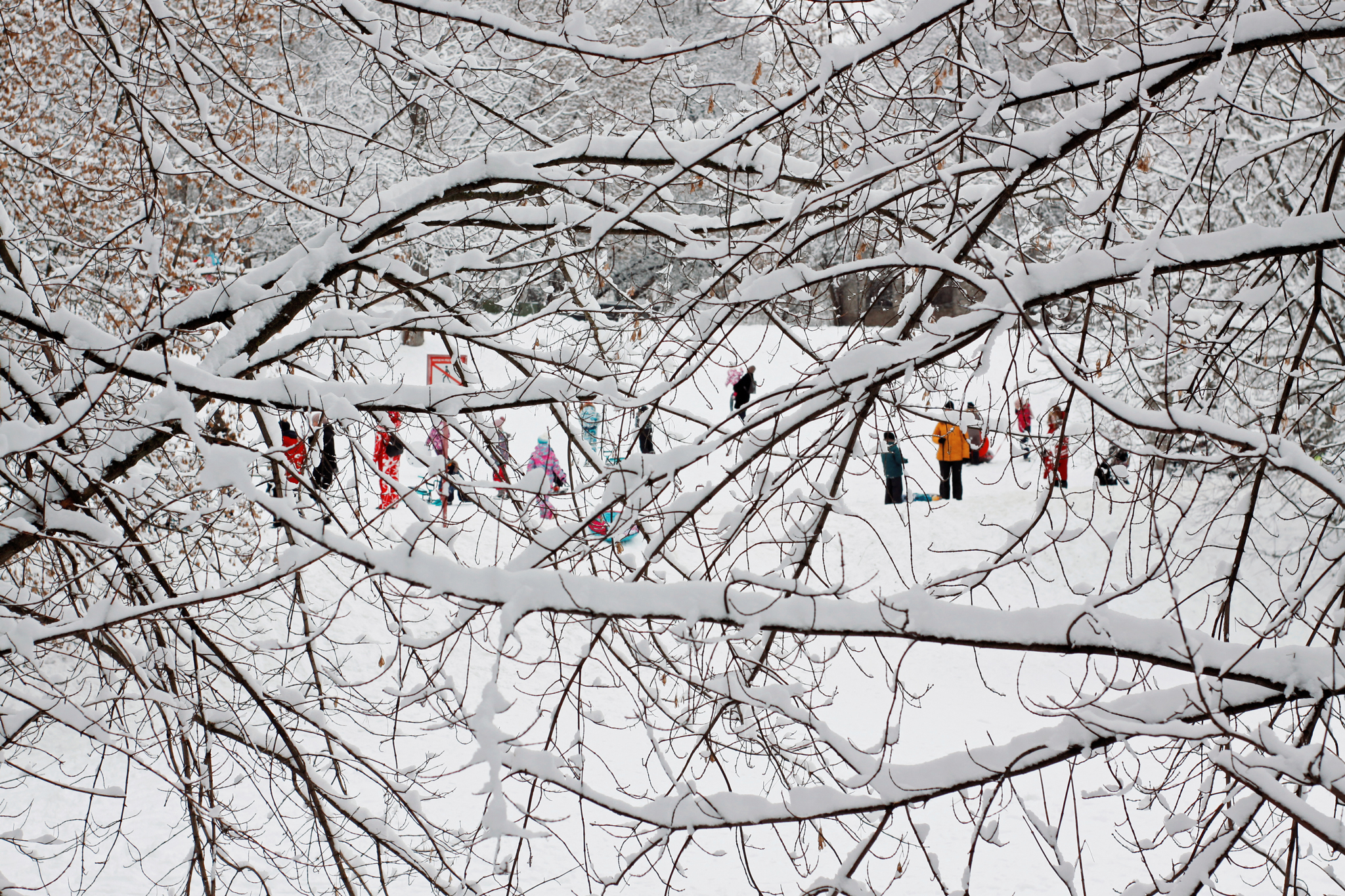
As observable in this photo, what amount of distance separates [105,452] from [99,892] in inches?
214

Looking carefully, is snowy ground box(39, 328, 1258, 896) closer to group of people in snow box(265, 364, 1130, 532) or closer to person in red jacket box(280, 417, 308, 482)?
group of people in snow box(265, 364, 1130, 532)

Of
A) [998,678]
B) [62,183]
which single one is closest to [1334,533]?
[998,678]

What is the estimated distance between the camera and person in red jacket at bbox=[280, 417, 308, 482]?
2986 millimetres

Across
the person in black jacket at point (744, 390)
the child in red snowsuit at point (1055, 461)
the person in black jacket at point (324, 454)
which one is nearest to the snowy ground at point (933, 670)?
the child in red snowsuit at point (1055, 461)

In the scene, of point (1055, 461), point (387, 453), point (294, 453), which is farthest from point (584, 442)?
point (1055, 461)

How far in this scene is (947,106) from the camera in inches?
174

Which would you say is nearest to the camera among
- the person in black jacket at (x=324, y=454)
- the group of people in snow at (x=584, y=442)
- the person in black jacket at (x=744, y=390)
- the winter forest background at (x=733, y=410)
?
the winter forest background at (x=733, y=410)

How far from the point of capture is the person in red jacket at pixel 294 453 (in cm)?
299

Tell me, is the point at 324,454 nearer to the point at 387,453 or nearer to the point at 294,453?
the point at 387,453

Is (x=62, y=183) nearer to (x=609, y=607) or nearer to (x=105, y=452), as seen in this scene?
(x=105, y=452)

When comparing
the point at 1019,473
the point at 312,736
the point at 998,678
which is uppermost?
the point at 1019,473

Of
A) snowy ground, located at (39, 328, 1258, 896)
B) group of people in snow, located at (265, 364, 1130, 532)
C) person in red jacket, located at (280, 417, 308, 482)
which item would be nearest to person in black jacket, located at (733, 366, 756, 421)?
snowy ground, located at (39, 328, 1258, 896)

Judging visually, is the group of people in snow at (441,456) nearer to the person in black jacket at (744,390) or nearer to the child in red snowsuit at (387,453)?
the child in red snowsuit at (387,453)

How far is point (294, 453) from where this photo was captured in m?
5.36
